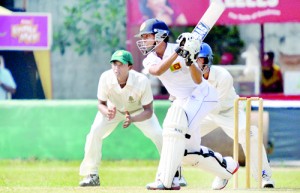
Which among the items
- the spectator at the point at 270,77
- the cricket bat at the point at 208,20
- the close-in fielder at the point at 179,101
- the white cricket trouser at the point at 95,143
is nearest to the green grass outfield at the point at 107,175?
the white cricket trouser at the point at 95,143

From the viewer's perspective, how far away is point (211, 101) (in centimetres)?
1119

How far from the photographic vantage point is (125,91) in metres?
13.0

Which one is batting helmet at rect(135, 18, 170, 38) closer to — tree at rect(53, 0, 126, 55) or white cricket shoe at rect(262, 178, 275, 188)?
white cricket shoe at rect(262, 178, 275, 188)

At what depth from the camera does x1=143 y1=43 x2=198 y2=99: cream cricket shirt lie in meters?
10.9

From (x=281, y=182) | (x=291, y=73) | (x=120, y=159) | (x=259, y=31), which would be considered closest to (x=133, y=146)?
(x=120, y=159)

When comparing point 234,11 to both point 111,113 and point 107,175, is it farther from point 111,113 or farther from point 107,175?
point 111,113

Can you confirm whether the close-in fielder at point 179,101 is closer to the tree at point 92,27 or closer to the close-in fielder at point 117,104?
the close-in fielder at point 117,104

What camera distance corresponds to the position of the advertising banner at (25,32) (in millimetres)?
22000

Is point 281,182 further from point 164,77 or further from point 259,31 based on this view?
point 259,31

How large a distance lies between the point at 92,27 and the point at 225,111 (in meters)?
11.9

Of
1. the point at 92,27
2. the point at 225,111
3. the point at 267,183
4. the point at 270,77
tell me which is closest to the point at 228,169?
→ the point at 267,183

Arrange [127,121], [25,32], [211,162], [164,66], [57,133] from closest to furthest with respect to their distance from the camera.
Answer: [164,66], [211,162], [127,121], [57,133], [25,32]

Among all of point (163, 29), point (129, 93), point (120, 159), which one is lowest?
point (120, 159)

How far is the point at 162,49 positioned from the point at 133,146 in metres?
6.05
